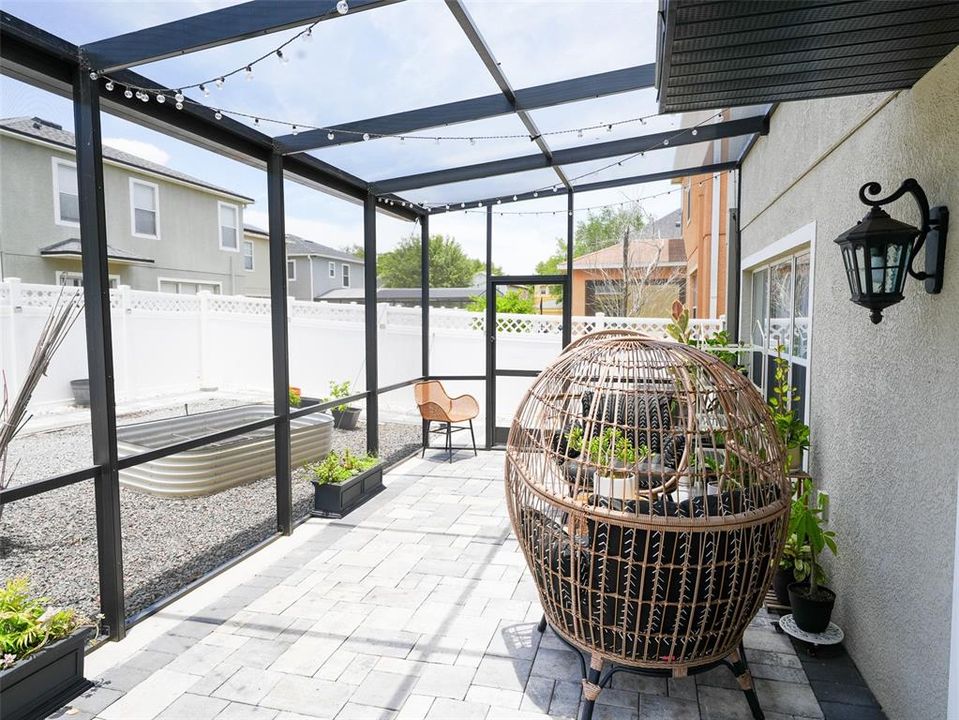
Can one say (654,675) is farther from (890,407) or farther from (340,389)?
(340,389)

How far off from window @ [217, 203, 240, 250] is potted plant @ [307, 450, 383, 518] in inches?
74.3

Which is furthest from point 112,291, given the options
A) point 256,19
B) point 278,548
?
point 278,548

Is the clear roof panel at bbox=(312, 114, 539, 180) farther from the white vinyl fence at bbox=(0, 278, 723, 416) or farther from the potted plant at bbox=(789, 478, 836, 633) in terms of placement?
the potted plant at bbox=(789, 478, 836, 633)

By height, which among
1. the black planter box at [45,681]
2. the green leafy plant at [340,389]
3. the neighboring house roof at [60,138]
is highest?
the neighboring house roof at [60,138]

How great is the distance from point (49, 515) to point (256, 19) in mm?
2395

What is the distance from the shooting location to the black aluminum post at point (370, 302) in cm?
520

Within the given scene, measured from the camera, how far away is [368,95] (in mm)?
3150

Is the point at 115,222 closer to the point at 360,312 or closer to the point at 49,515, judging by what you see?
the point at 49,515

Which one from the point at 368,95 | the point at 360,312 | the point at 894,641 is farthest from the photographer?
the point at 360,312

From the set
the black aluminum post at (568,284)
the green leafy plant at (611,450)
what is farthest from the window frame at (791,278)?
the black aluminum post at (568,284)

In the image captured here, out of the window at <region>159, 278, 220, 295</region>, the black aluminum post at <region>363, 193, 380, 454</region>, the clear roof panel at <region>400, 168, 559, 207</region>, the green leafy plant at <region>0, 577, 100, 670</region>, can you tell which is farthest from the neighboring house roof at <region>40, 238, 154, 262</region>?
the clear roof panel at <region>400, 168, 559, 207</region>

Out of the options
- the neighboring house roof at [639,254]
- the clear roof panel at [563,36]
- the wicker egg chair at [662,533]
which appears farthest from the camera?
the neighboring house roof at [639,254]

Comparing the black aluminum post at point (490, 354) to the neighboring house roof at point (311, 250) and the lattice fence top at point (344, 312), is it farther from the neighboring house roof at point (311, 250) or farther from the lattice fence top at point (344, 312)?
the neighboring house roof at point (311, 250)

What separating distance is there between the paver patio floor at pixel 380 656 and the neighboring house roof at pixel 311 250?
2155 millimetres
